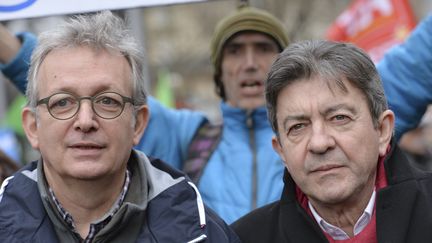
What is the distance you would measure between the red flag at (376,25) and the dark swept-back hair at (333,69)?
3853 mm

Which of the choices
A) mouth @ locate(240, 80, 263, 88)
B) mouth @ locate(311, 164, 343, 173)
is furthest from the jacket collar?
mouth @ locate(240, 80, 263, 88)

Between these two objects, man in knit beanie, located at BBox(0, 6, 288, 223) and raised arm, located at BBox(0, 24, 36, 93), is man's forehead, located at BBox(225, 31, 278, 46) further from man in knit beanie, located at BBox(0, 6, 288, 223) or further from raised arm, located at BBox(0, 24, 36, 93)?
raised arm, located at BBox(0, 24, 36, 93)

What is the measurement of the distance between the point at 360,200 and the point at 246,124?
133 centimetres

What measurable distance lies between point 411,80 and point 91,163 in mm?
1706

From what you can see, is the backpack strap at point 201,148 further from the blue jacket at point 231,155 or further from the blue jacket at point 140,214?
the blue jacket at point 140,214

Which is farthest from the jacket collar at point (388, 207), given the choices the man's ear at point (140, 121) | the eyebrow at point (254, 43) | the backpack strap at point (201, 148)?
the eyebrow at point (254, 43)

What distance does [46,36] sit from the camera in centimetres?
339

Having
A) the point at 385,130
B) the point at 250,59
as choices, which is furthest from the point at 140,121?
the point at 250,59

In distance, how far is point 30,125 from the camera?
11.2 feet

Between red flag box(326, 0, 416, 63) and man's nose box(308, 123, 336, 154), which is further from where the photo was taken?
red flag box(326, 0, 416, 63)

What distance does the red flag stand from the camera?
7.29 meters

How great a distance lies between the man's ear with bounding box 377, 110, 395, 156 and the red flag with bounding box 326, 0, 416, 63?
381cm

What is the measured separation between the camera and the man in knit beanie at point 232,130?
171 inches

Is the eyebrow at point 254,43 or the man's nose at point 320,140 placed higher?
the eyebrow at point 254,43
